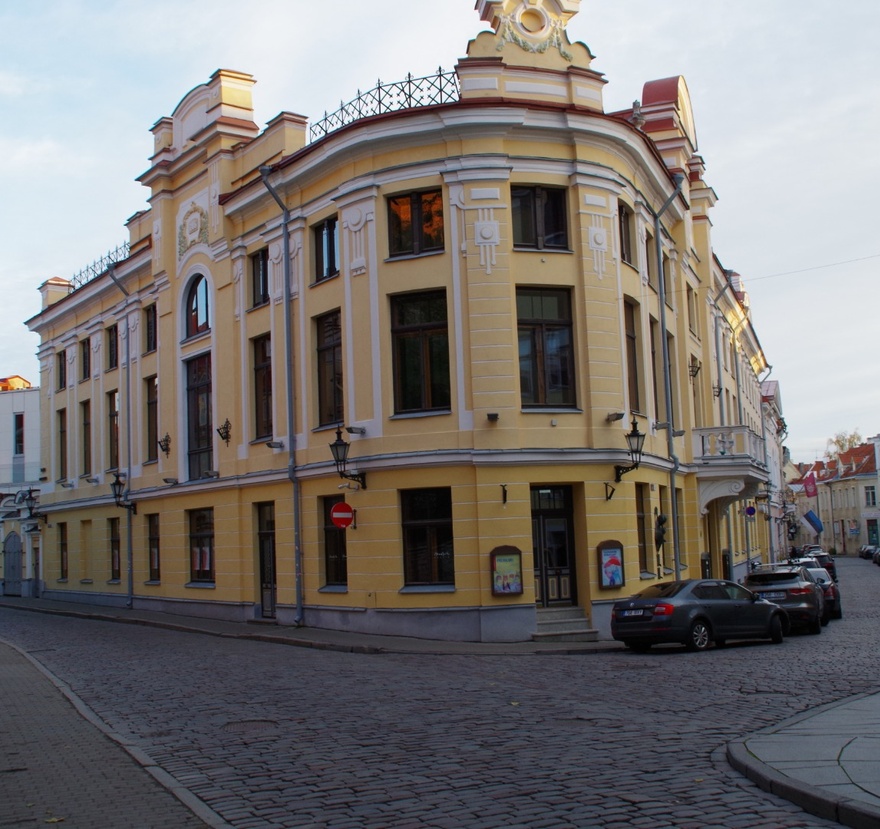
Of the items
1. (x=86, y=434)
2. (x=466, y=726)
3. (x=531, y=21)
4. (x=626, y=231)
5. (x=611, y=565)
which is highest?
(x=531, y=21)

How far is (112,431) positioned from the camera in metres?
36.9

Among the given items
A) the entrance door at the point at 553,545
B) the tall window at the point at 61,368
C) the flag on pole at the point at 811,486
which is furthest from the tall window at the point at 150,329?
the flag on pole at the point at 811,486

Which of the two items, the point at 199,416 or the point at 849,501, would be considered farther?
the point at 849,501

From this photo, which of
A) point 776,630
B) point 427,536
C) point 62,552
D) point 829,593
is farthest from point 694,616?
point 62,552

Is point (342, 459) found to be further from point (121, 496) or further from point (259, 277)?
point (121, 496)

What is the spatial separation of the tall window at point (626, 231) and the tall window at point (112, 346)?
19.4 m

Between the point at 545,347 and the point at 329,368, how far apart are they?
5273 millimetres

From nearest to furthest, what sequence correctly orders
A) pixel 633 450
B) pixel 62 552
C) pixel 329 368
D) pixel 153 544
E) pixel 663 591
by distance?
pixel 663 591
pixel 633 450
pixel 329 368
pixel 153 544
pixel 62 552

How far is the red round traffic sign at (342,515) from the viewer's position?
22.0 meters

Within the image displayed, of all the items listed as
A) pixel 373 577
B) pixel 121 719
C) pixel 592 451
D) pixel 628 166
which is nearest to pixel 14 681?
pixel 121 719

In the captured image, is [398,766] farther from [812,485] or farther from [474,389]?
[812,485]

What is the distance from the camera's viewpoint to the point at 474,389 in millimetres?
21594

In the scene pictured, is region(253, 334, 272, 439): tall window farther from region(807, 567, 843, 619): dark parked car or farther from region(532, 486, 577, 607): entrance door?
region(807, 567, 843, 619): dark parked car

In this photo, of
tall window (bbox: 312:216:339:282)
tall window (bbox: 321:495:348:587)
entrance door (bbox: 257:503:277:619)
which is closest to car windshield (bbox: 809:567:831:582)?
tall window (bbox: 321:495:348:587)
